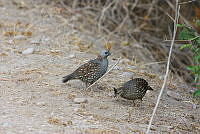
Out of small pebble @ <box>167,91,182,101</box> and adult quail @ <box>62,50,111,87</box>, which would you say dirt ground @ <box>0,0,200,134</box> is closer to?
small pebble @ <box>167,91,182,101</box>

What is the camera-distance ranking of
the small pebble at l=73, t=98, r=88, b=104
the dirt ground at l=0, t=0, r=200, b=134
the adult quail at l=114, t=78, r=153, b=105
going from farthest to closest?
the adult quail at l=114, t=78, r=153, b=105 → the small pebble at l=73, t=98, r=88, b=104 → the dirt ground at l=0, t=0, r=200, b=134

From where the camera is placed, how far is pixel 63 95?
6453mm

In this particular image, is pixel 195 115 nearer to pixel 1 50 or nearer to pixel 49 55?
pixel 49 55

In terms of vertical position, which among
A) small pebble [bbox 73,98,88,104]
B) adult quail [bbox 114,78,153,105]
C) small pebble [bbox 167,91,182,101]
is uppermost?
adult quail [bbox 114,78,153,105]

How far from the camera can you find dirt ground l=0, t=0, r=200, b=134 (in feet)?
17.8

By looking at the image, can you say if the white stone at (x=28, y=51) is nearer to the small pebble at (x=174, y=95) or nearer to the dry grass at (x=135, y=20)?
the small pebble at (x=174, y=95)

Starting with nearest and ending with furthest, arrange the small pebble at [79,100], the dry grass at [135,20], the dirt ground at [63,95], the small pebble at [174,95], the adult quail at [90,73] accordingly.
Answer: the dirt ground at [63,95]
the small pebble at [79,100]
the adult quail at [90,73]
the small pebble at [174,95]
the dry grass at [135,20]

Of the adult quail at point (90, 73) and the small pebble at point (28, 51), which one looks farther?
the small pebble at point (28, 51)

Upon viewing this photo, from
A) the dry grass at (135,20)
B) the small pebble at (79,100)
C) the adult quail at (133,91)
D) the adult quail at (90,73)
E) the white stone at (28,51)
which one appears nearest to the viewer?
the small pebble at (79,100)

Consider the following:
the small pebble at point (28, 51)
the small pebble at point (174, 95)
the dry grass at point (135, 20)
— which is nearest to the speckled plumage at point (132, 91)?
the small pebble at point (174, 95)

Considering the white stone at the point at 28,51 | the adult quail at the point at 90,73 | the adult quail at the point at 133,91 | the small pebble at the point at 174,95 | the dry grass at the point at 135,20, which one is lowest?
the small pebble at the point at 174,95

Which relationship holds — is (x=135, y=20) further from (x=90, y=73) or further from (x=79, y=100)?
(x=79, y=100)

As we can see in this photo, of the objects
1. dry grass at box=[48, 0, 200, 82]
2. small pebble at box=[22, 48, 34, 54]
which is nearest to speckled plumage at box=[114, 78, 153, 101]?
small pebble at box=[22, 48, 34, 54]

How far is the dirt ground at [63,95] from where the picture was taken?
5.42m
